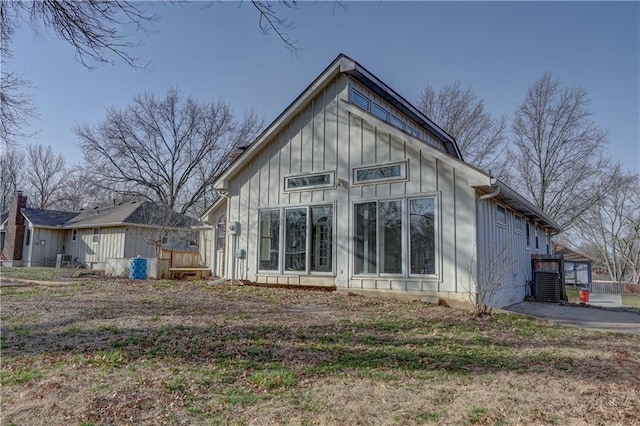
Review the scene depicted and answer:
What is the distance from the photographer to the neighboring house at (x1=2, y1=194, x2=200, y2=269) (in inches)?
866

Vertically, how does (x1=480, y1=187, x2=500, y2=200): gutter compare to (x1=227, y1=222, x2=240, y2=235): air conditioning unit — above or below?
above

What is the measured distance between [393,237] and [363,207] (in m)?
1.05

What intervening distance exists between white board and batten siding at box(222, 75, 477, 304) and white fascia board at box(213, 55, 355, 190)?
151 millimetres

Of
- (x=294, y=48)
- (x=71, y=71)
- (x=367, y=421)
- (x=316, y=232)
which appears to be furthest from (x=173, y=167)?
(x=367, y=421)

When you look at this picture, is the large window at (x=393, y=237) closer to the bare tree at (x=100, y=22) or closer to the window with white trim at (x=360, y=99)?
the window with white trim at (x=360, y=99)

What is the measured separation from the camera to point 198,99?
28.6m

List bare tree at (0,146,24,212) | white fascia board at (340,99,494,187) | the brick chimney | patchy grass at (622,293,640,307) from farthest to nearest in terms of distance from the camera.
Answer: bare tree at (0,146,24,212)
the brick chimney
patchy grass at (622,293,640,307)
white fascia board at (340,99,494,187)

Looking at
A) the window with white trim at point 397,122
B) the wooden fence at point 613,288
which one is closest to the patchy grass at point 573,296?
the wooden fence at point 613,288

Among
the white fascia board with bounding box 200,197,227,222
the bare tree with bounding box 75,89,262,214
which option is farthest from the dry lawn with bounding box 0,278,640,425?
the bare tree with bounding box 75,89,262,214

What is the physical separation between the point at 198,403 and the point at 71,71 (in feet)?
18.0

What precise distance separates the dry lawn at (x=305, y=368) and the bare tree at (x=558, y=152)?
23027mm

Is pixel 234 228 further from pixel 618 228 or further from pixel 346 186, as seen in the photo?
pixel 618 228

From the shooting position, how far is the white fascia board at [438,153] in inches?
308

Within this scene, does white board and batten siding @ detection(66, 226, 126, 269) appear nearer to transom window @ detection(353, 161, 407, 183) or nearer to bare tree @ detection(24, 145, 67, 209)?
transom window @ detection(353, 161, 407, 183)
